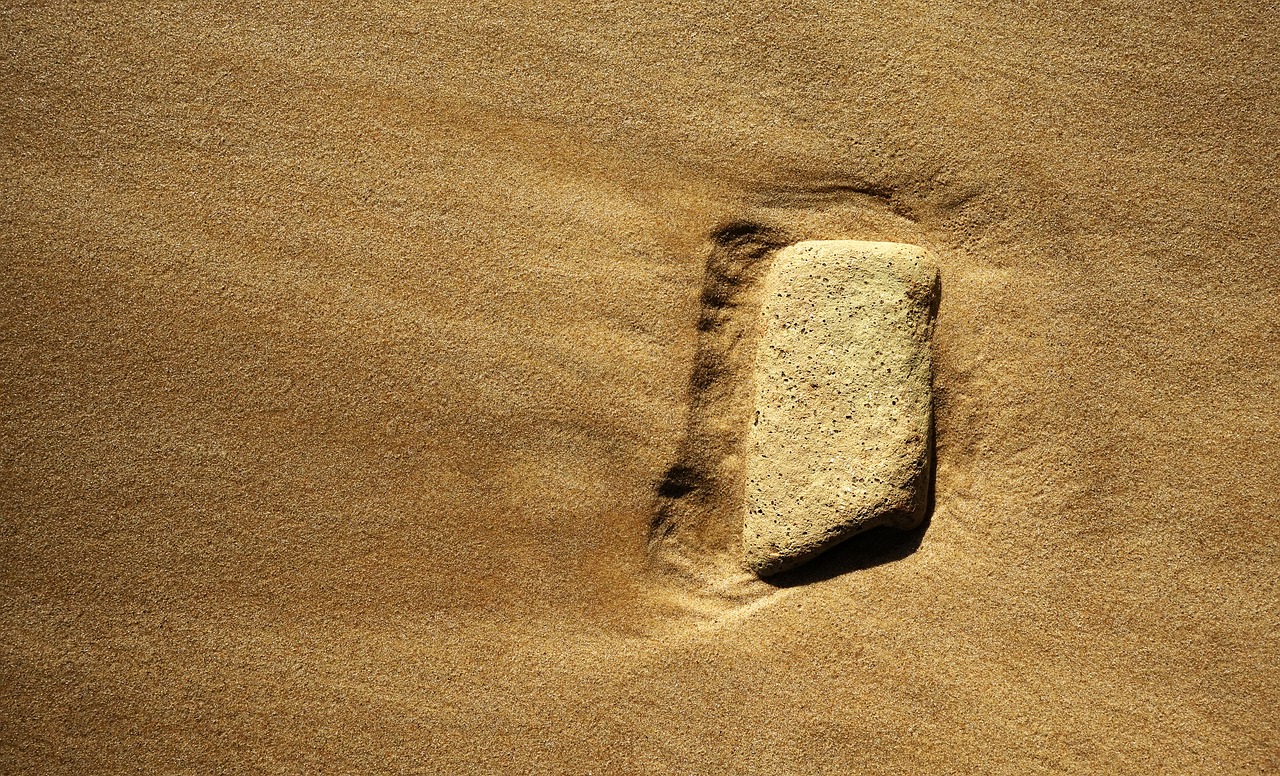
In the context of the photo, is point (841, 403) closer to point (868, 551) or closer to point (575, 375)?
point (868, 551)

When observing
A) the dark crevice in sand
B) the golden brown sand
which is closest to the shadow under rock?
the golden brown sand

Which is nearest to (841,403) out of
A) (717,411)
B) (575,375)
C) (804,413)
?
(804,413)

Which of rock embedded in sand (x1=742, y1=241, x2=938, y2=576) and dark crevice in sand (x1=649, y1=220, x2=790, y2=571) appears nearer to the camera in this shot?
rock embedded in sand (x1=742, y1=241, x2=938, y2=576)

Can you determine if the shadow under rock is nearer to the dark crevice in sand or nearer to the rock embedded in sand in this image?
the rock embedded in sand

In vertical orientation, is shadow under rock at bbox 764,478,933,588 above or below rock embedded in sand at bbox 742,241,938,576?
below

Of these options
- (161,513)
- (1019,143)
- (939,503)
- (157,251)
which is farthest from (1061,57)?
(161,513)

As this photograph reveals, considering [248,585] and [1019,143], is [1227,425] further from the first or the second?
[248,585]
